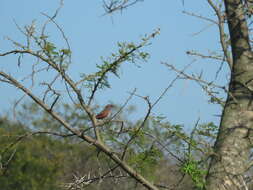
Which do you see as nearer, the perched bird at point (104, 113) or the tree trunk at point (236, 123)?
the tree trunk at point (236, 123)

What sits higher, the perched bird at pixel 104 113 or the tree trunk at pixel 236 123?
the perched bird at pixel 104 113

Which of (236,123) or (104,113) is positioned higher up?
(104,113)

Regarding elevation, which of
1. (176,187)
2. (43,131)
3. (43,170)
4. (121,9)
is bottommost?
(176,187)

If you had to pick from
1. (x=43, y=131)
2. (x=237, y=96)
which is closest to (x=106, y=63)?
(x=43, y=131)

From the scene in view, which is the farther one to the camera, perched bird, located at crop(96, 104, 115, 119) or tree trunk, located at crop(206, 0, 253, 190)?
perched bird, located at crop(96, 104, 115, 119)

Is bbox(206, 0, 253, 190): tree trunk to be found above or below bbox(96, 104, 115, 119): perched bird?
below

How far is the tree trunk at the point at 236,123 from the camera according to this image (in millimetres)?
3182

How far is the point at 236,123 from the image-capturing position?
10.7 feet

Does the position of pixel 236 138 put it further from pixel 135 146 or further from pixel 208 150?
pixel 135 146

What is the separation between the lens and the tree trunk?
318 cm

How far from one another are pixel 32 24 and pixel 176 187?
4.54 feet

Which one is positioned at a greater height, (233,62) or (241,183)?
(233,62)

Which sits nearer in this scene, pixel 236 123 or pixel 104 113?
pixel 236 123

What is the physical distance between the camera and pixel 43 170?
29.8 metres
